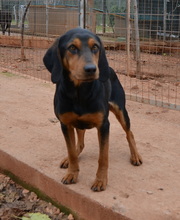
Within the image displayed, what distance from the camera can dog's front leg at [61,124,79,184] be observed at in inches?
144

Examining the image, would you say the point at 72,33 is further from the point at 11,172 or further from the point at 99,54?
the point at 11,172

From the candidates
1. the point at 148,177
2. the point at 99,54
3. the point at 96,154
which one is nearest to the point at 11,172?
the point at 96,154

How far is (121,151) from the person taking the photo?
4.64 meters

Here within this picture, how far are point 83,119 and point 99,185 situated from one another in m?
0.67

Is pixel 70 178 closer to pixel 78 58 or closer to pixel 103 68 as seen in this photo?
pixel 103 68

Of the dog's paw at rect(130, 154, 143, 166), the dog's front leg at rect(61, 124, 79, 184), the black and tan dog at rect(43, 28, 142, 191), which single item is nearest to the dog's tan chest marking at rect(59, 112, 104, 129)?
the black and tan dog at rect(43, 28, 142, 191)

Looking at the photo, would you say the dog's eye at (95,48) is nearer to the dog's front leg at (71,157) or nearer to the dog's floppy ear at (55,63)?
the dog's floppy ear at (55,63)

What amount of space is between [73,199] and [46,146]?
1257 millimetres

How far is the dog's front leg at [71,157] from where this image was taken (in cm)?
367

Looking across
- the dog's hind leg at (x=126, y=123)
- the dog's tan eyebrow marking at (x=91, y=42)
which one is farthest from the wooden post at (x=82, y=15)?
the dog's tan eyebrow marking at (x=91, y=42)

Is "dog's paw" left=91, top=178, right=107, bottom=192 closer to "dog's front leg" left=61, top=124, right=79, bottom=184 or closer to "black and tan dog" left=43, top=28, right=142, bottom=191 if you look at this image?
"black and tan dog" left=43, top=28, right=142, bottom=191

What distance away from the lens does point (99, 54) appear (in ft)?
11.1

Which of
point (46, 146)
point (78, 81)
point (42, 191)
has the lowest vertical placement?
point (42, 191)

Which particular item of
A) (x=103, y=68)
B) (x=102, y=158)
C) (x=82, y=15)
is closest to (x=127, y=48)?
(x=82, y=15)
